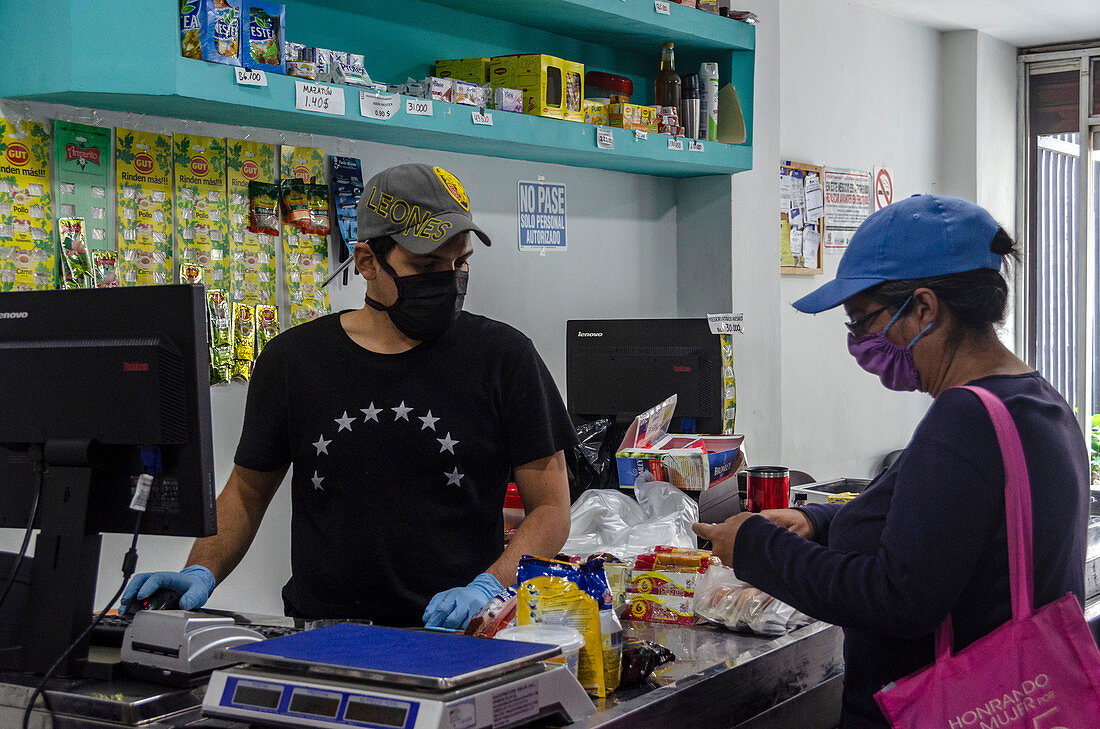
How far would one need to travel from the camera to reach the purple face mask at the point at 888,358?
1.61m

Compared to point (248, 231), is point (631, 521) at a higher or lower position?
lower

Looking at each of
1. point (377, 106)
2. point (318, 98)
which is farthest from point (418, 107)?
Result: point (318, 98)

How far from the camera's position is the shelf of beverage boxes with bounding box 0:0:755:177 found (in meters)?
2.38

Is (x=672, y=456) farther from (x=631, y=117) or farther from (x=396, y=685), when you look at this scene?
(x=396, y=685)

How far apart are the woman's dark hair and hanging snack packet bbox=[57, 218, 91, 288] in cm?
193

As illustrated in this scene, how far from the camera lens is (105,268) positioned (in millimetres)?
2660

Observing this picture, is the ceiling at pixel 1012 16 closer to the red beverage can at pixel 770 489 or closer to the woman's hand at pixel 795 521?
the red beverage can at pixel 770 489

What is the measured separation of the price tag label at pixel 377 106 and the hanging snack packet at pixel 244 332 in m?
0.62

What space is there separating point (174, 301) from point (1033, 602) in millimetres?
1245

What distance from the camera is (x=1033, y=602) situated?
143 cm

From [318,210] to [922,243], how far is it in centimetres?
201

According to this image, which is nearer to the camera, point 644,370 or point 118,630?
Answer: point 118,630

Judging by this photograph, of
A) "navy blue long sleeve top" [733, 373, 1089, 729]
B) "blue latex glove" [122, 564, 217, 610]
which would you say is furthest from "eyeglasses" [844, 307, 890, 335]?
"blue latex glove" [122, 564, 217, 610]

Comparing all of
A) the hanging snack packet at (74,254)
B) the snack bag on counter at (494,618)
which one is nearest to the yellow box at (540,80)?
the hanging snack packet at (74,254)
